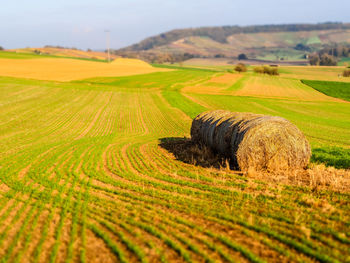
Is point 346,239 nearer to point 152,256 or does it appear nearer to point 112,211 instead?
point 152,256

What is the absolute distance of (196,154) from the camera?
53.1ft

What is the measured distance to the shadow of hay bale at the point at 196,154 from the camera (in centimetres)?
1418

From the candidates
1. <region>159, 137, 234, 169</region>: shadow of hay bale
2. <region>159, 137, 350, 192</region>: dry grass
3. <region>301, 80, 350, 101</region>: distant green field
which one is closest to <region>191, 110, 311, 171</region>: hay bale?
<region>159, 137, 350, 192</region>: dry grass

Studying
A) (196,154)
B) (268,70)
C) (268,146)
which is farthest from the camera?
(268,70)

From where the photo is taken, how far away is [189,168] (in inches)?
543

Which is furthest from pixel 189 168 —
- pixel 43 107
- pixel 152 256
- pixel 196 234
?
pixel 43 107

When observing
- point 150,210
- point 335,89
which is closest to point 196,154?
point 150,210

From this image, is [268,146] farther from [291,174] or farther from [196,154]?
[196,154]

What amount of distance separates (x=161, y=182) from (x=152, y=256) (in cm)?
507

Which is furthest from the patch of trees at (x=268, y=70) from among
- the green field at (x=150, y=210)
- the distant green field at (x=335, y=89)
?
the green field at (x=150, y=210)

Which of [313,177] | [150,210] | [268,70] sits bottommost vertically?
[150,210]

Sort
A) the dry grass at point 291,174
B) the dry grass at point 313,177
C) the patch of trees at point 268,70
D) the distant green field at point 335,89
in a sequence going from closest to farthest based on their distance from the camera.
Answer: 1. the dry grass at point 313,177
2. the dry grass at point 291,174
3. the distant green field at point 335,89
4. the patch of trees at point 268,70

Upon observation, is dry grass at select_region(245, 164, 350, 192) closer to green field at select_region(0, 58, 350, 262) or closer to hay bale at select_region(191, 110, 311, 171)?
green field at select_region(0, 58, 350, 262)

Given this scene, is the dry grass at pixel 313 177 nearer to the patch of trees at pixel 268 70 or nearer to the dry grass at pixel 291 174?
the dry grass at pixel 291 174
